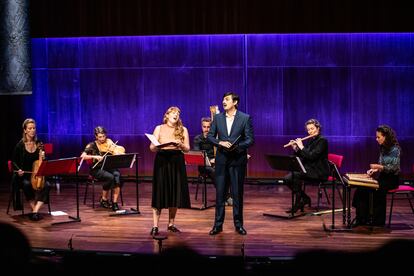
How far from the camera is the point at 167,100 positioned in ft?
35.7

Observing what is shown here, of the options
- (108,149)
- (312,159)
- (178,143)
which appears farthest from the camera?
(108,149)

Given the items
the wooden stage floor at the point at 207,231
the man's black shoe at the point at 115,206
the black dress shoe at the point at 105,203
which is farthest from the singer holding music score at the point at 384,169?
the black dress shoe at the point at 105,203

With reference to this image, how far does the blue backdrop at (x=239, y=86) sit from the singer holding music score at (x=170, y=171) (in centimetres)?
400

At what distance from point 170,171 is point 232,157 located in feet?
2.30

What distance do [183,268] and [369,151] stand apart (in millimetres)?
8433

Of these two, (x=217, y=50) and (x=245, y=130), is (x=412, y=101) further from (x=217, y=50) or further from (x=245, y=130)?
(x=245, y=130)

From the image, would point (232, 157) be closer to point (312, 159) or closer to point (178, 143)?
point (178, 143)

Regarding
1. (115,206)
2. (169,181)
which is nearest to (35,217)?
(115,206)

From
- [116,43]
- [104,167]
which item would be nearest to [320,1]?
[116,43]

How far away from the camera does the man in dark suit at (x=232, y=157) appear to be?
6742 mm

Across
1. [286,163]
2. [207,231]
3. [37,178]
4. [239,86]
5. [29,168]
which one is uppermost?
[239,86]

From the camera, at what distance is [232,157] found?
22.2ft

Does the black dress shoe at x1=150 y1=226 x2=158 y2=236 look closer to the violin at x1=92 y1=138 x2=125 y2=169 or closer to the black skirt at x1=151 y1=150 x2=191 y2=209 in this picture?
the black skirt at x1=151 y1=150 x2=191 y2=209

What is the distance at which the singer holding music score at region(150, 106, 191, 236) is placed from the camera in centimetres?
674
